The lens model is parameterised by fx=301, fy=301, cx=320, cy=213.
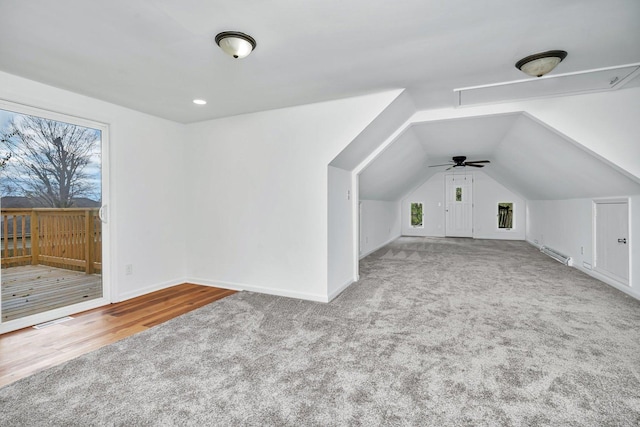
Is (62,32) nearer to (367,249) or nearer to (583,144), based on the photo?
(583,144)

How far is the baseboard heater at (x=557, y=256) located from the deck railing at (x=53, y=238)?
6847 millimetres

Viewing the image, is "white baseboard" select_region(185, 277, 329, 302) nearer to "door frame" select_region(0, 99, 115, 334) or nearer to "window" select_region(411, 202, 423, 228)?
"door frame" select_region(0, 99, 115, 334)

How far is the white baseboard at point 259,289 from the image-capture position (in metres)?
3.37

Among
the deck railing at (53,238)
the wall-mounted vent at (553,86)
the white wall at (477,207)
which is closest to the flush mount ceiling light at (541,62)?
the wall-mounted vent at (553,86)

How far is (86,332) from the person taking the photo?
256cm

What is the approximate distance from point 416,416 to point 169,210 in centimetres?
365

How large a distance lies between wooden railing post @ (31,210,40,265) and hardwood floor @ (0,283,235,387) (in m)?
1.08

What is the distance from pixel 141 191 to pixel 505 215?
9.74 m

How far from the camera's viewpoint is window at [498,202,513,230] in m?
9.24

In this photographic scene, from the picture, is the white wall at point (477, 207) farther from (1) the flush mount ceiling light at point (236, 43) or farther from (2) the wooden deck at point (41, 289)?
(1) the flush mount ceiling light at point (236, 43)

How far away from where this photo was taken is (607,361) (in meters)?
2.00

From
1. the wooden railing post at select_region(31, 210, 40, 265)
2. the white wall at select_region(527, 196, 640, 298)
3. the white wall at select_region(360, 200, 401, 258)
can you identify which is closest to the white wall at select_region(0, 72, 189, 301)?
the wooden railing post at select_region(31, 210, 40, 265)

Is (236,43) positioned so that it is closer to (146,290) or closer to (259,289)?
(259,289)

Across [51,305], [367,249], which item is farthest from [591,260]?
[51,305]
